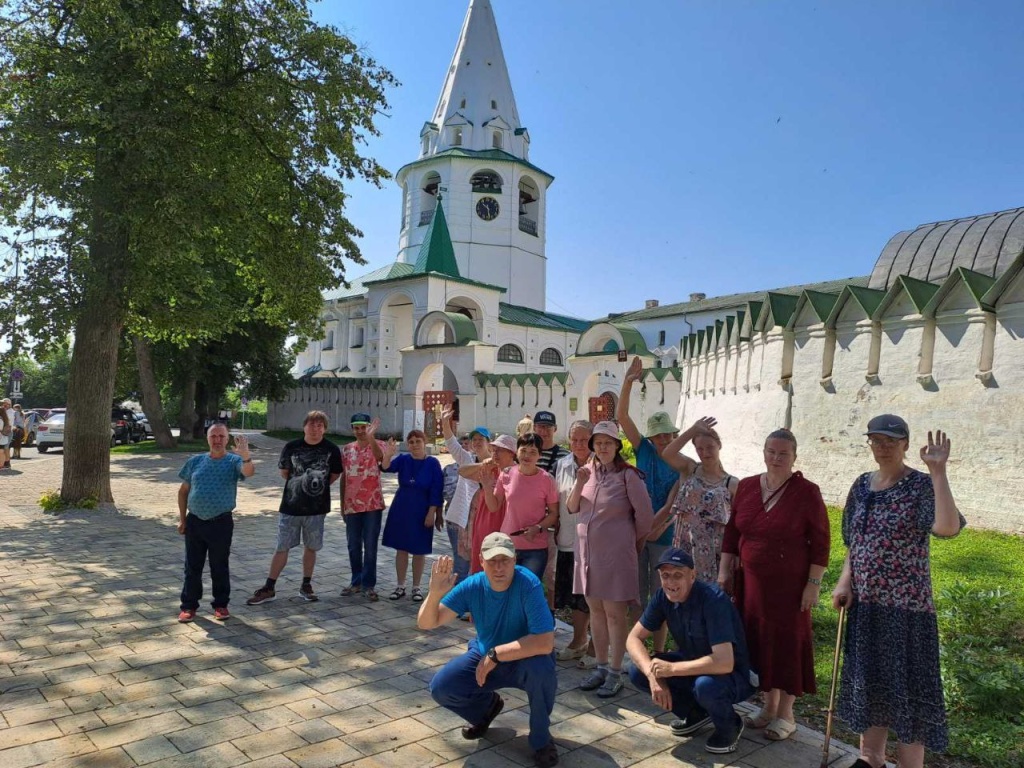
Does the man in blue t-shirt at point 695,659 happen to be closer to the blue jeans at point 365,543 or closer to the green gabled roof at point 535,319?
the blue jeans at point 365,543

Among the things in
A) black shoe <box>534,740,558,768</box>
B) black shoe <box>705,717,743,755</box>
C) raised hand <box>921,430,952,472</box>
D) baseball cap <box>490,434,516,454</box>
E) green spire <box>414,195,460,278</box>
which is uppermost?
green spire <box>414,195,460,278</box>

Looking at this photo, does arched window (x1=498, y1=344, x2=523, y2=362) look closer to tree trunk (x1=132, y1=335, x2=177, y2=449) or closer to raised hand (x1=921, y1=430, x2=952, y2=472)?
tree trunk (x1=132, y1=335, x2=177, y2=449)

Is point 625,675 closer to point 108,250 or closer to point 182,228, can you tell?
point 182,228

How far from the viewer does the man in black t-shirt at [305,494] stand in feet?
21.7

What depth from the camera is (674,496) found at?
16.0 feet

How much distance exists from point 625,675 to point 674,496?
1.32m

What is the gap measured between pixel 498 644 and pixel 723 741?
129cm

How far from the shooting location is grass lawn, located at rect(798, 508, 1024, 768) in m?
4.00

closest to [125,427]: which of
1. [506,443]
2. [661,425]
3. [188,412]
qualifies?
[188,412]

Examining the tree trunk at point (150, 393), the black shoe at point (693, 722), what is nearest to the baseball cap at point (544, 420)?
the black shoe at point (693, 722)

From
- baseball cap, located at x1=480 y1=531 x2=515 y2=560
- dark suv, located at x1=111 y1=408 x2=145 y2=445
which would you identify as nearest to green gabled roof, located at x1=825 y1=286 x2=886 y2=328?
baseball cap, located at x1=480 y1=531 x2=515 y2=560

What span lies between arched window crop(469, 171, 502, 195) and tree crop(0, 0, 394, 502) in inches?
1291

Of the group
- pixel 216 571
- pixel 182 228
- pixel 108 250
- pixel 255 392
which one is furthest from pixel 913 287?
pixel 255 392

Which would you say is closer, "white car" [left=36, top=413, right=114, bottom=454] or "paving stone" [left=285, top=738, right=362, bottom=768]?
"paving stone" [left=285, top=738, right=362, bottom=768]
